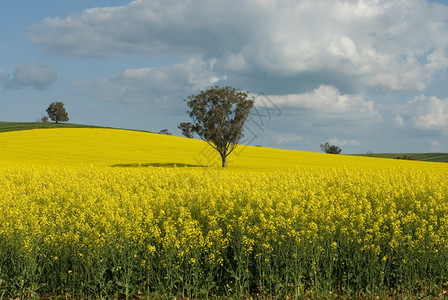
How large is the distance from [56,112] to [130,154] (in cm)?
7113

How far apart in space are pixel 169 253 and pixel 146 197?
4.09 meters

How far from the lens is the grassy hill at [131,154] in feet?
164

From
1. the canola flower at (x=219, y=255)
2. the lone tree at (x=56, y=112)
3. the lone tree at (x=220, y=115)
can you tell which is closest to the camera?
the canola flower at (x=219, y=255)

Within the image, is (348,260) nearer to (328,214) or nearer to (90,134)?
(328,214)

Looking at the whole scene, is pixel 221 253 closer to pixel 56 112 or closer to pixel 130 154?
pixel 130 154

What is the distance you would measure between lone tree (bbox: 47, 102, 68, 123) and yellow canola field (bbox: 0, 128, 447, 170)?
42450mm

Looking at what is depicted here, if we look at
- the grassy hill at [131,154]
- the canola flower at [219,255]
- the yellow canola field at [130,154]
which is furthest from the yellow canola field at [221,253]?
the yellow canola field at [130,154]

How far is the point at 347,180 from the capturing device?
763 inches

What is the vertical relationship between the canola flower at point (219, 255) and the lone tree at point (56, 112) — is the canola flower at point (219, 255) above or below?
below

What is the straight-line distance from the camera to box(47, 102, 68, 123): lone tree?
393 ft

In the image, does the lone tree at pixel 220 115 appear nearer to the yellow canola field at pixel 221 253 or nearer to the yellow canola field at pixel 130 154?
the yellow canola field at pixel 130 154

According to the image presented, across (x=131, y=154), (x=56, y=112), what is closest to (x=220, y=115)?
(x=131, y=154)

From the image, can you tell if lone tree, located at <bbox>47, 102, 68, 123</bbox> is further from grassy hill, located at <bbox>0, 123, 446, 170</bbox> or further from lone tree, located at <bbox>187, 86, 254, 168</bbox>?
lone tree, located at <bbox>187, 86, 254, 168</bbox>

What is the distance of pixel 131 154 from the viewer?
189 ft
